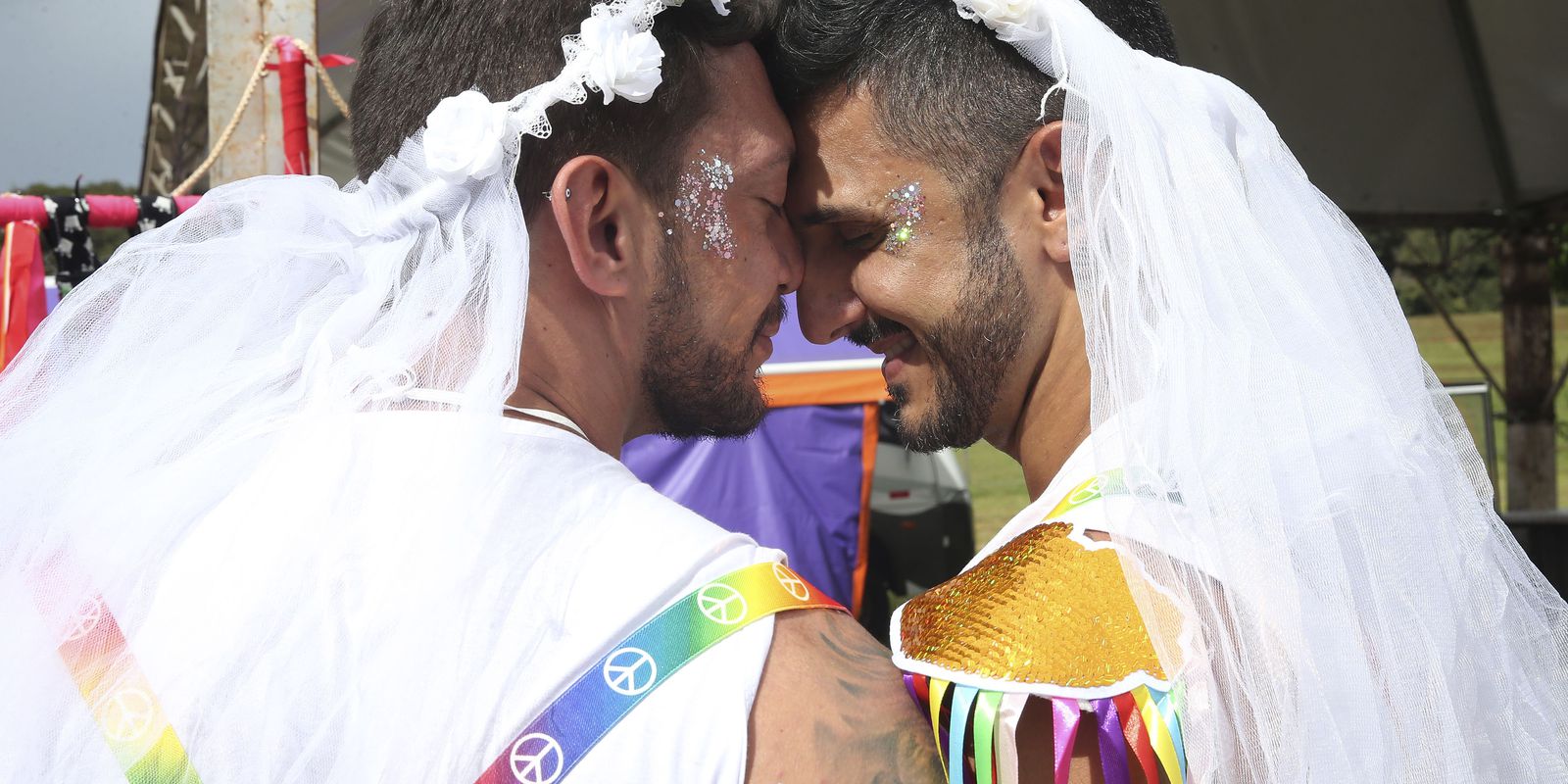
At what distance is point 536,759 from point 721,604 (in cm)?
24

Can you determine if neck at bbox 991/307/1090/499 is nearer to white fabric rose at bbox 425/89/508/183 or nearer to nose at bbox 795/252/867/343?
nose at bbox 795/252/867/343

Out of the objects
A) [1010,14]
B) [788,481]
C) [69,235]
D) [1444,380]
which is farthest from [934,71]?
[1444,380]

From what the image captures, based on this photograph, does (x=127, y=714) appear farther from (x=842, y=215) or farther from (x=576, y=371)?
(x=842, y=215)

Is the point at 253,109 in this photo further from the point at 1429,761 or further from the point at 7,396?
the point at 1429,761

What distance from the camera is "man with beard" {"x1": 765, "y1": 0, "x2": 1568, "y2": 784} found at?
1337mm

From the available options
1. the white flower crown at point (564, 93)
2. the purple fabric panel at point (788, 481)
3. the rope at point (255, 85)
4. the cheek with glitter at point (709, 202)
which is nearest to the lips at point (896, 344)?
the cheek with glitter at point (709, 202)

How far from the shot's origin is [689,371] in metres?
1.83

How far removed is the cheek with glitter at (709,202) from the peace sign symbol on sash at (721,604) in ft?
2.03

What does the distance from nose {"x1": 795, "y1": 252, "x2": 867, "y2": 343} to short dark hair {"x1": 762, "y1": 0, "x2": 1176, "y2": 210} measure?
10.5 inches

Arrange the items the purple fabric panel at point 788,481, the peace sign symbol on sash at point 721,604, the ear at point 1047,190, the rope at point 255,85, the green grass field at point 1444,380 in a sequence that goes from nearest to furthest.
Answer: the peace sign symbol on sash at point 721,604 < the ear at point 1047,190 < the rope at point 255,85 < the purple fabric panel at point 788,481 < the green grass field at point 1444,380

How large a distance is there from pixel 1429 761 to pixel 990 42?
116 centimetres

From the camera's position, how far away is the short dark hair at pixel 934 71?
6.26 ft

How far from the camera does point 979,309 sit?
6.42 feet

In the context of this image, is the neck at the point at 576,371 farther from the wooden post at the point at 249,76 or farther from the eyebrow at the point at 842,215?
the wooden post at the point at 249,76
